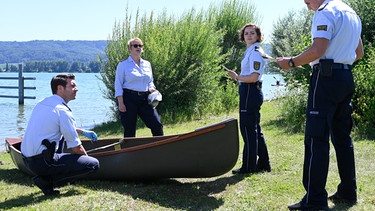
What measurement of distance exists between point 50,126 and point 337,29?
10.5 feet

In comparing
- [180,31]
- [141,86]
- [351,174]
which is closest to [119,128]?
[180,31]

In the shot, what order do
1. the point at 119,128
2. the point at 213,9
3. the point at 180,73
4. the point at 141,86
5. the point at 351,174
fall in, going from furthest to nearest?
the point at 213,9 → the point at 180,73 → the point at 119,128 → the point at 141,86 → the point at 351,174

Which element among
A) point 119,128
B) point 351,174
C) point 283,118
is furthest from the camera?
point 119,128

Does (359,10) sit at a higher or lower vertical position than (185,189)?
higher

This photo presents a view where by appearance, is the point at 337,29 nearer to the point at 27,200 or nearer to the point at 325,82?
the point at 325,82

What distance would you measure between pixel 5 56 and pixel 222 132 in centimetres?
16361

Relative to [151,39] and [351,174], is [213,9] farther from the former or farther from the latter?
[351,174]

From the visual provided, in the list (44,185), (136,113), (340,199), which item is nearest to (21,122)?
(136,113)

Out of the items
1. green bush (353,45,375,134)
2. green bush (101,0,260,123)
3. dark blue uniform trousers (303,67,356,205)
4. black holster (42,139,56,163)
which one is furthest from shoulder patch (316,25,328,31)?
green bush (101,0,260,123)

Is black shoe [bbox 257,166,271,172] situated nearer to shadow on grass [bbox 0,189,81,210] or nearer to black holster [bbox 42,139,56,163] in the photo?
shadow on grass [bbox 0,189,81,210]

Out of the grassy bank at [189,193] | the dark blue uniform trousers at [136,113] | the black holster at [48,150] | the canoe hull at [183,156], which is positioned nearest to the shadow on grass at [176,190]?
the grassy bank at [189,193]

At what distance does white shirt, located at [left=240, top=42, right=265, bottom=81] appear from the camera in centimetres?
593

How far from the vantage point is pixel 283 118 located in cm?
1180

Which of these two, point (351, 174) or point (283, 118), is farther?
point (283, 118)
